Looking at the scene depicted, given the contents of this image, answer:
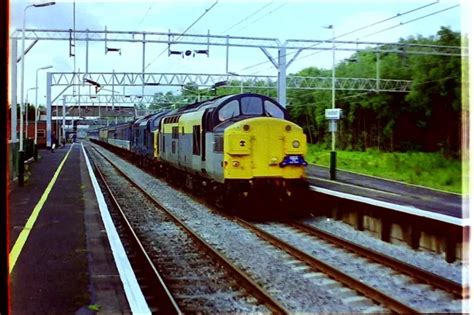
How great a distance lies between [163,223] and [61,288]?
3490mm

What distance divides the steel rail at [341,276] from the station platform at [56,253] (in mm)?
1344

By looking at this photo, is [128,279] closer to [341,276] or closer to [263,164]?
[341,276]

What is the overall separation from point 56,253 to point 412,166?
261 centimetres

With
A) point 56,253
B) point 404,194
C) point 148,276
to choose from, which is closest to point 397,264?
point 404,194

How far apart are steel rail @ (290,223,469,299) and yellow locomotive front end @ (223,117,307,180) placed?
694 millimetres

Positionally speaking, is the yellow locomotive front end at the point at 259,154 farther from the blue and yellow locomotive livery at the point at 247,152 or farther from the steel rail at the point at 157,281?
the steel rail at the point at 157,281

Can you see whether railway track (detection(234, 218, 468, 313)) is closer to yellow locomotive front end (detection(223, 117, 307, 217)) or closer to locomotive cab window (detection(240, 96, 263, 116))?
yellow locomotive front end (detection(223, 117, 307, 217))

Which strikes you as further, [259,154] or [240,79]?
[259,154]

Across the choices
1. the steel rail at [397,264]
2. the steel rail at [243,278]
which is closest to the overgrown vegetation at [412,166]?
the steel rail at [397,264]

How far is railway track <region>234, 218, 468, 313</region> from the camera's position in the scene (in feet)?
8.84

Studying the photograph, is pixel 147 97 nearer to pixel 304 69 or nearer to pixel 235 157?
pixel 304 69

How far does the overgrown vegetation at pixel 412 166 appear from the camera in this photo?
7.23 ft

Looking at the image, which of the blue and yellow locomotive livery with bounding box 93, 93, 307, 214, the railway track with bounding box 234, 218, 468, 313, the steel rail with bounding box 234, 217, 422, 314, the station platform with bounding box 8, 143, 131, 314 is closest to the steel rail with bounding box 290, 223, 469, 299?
the railway track with bounding box 234, 218, 468, 313

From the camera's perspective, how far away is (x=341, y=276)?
3674 millimetres
